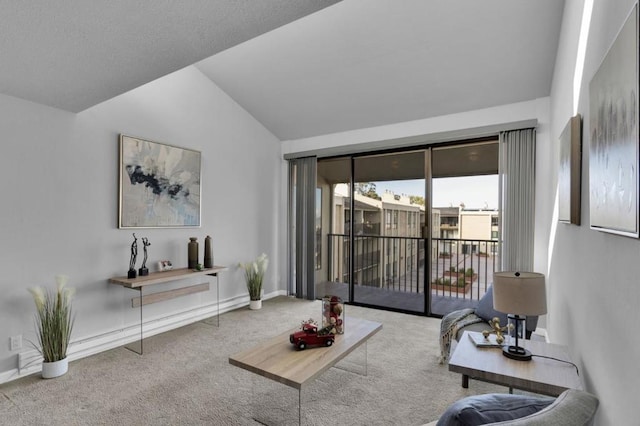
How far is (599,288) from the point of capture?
137cm

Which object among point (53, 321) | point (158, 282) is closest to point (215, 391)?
point (158, 282)

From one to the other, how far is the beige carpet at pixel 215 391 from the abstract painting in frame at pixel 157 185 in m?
1.32

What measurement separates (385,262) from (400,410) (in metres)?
3.54

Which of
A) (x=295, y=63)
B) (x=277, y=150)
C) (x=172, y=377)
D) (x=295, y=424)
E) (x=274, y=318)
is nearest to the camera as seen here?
(x=295, y=424)

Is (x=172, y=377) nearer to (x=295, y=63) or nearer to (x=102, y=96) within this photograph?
(x=102, y=96)

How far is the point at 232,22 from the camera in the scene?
1.80 meters

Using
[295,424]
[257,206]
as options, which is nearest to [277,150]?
[257,206]

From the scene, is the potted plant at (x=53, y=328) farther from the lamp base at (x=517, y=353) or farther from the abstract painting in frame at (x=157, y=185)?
the lamp base at (x=517, y=353)

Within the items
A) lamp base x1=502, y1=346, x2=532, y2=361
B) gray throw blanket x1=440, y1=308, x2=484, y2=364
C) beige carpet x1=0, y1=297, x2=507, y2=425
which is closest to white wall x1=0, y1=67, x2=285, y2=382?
beige carpet x1=0, y1=297, x2=507, y2=425

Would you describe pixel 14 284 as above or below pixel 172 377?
above

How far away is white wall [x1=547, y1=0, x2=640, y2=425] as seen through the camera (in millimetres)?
998

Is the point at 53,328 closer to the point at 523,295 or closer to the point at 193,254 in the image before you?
the point at 193,254

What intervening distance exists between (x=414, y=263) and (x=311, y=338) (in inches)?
140

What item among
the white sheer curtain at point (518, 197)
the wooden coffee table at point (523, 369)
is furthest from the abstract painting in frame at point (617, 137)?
the white sheer curtain at point (518, 197)
